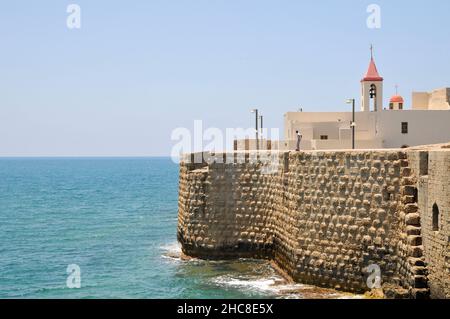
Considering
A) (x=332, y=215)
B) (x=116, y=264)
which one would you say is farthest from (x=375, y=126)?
(x=116, y=264)

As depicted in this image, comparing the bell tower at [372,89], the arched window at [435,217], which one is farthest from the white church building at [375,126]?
the arched window at [435,217]

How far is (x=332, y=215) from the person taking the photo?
21703 mm

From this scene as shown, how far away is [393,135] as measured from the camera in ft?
106

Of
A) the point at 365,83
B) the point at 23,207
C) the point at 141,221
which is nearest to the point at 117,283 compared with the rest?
the point at 365,83

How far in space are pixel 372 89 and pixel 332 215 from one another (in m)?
13.8

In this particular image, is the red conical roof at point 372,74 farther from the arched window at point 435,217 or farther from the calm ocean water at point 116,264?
the arched window at point 435,217

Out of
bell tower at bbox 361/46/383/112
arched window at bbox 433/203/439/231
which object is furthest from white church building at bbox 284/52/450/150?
arched window at bbox 433/203/439/231

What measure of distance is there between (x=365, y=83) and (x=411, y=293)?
56.5ft

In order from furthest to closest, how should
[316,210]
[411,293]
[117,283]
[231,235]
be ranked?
[231,235] < [117,283] < [316,210] < [411,293]

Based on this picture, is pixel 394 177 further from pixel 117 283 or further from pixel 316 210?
pixel 117 283

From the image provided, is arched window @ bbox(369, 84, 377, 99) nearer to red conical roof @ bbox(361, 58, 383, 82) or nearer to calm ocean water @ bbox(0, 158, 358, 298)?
red conical roof @ bbox(361, 58, 383, 82)

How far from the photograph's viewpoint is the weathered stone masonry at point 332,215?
1841 centimetres

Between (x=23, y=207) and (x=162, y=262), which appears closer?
(x=162, y=262)

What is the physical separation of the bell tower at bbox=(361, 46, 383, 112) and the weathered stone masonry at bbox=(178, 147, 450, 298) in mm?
9707
